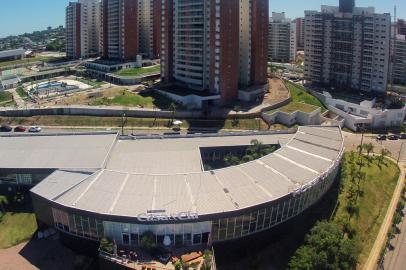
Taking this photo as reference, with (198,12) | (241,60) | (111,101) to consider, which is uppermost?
(198,12)

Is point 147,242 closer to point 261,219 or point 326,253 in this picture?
point 261,219

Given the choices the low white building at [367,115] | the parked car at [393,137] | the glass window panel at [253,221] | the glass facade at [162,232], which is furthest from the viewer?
the low white building at [367,115]

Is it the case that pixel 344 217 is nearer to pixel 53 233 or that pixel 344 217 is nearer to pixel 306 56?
pixel 53 233

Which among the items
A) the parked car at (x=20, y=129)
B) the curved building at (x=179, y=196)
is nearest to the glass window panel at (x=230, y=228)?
the curved building at (x=179, y=196)

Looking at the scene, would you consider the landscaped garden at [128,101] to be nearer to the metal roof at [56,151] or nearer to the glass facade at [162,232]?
the metal roof at [56,151]

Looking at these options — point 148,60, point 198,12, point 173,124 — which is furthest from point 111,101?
point 148,60

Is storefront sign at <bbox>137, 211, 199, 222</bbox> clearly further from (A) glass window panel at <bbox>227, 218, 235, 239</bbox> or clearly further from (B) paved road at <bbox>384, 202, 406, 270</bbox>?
(B) paved road at <bbox>384, 202, 406, 270</bbox>

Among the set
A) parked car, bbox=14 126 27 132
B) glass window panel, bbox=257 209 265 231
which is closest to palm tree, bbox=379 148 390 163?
glass window panel, bbox=257 209 265 231
